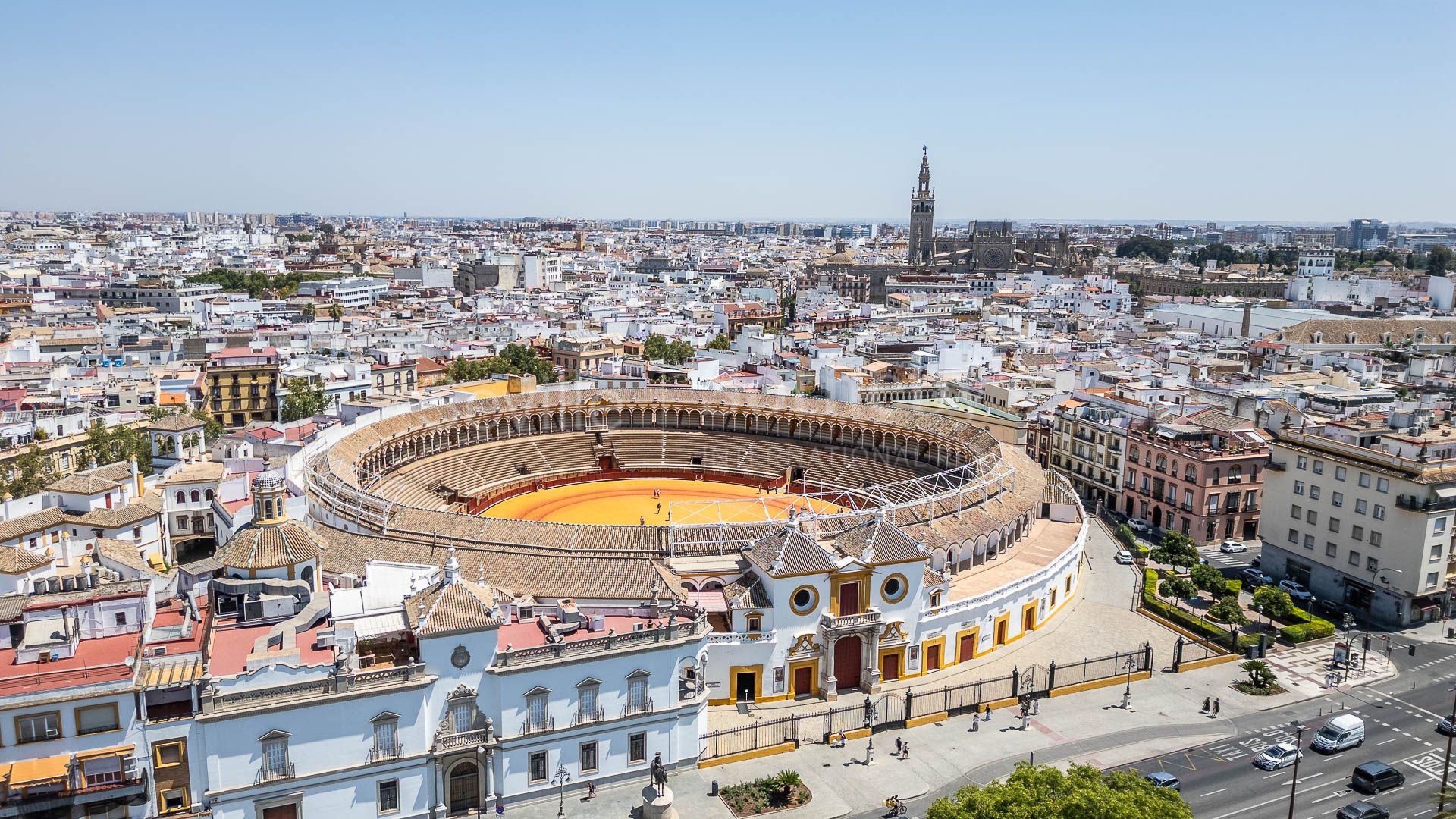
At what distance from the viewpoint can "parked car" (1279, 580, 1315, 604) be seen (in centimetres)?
5903

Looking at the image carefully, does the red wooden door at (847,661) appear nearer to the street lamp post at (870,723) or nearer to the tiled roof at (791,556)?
the street lamp post at (870,723)

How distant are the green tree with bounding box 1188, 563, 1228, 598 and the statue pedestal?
3540cm

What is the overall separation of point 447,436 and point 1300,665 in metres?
62.3

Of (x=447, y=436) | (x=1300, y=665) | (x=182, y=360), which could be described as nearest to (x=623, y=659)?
(x=1300, y=665)

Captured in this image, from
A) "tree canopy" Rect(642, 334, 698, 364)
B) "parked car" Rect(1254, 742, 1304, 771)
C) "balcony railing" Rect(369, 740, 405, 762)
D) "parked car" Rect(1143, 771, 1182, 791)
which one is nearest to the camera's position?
"balcony railing" Rect(369, 740, 405, 762)

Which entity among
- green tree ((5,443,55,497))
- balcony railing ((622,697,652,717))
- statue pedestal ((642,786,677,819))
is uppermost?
green tree ((5,443,55,497))

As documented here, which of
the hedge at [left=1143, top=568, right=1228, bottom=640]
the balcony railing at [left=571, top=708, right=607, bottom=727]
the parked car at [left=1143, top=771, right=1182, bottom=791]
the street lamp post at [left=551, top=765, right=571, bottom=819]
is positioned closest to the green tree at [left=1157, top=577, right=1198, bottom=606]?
the hedge at [left=1143, top=568, right=1228, bottom=640]

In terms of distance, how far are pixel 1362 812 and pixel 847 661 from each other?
2044 cm

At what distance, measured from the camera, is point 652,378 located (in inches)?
4200

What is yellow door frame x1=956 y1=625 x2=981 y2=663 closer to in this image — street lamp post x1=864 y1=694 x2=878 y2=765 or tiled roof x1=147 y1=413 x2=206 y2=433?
street lamp post x1=864 y1=694 x2=878 y2=765

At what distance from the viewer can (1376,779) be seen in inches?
1527

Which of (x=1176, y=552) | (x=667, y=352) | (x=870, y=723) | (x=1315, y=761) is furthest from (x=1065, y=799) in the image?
(x=667, y=352)

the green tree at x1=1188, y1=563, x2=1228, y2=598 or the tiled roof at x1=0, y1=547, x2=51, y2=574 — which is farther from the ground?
the tiled roof at x1=0, y1=547, x2=51, y2=574

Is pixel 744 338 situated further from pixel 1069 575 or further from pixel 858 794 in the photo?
pixel 858 794
